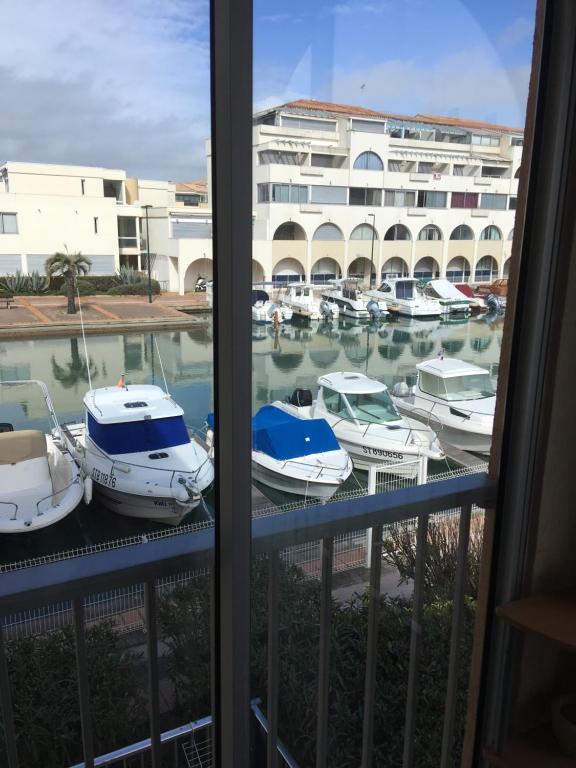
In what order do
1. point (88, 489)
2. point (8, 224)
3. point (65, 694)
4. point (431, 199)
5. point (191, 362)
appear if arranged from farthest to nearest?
1. point (431, 199)
2. point (65, 694)
3. point (191, 362)
4. point (88, 489)
5. point (8, 224)

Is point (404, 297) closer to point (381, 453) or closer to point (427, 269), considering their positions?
point (427, 269)

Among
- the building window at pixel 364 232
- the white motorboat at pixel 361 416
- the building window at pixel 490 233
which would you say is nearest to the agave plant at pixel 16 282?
the white motorboat at pixel 361 416

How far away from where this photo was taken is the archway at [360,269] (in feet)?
3.63

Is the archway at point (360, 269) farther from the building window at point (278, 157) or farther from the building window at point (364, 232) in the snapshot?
the building window at point (278, 157)

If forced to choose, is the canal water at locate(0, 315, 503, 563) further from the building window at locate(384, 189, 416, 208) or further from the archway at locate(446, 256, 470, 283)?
the building window at locate(384, 189, 416, 208)

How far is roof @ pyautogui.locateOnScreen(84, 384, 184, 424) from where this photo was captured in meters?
0.85

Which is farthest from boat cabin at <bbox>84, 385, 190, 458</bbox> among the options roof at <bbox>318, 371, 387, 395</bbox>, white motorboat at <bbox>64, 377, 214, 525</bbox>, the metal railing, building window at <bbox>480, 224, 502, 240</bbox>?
building window at <bbox>480, 224, 502, 240</bbox>

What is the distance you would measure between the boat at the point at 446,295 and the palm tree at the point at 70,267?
0.68 m

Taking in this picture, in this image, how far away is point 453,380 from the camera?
1.28 metres

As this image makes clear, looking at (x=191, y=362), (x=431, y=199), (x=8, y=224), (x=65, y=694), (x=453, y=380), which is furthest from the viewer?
(x=453, y=380)

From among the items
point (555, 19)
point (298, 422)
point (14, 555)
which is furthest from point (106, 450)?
point (555, 19)

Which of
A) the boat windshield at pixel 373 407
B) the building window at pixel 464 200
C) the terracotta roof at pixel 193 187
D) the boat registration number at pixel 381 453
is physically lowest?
the boat registration number at pixel 381 453

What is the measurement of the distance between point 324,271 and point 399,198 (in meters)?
0.23

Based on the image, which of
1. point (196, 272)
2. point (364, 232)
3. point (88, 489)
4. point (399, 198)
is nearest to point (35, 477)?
point (88, 489)
